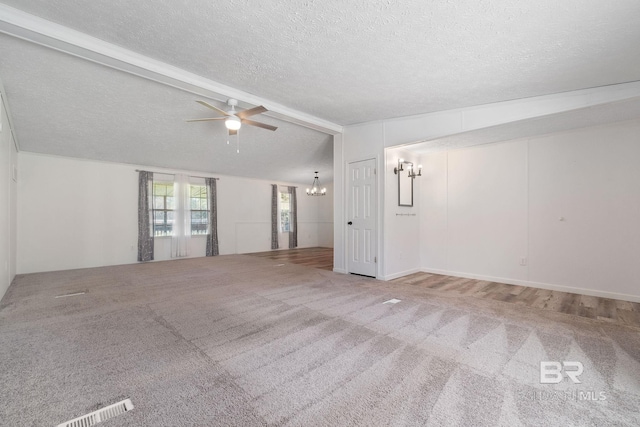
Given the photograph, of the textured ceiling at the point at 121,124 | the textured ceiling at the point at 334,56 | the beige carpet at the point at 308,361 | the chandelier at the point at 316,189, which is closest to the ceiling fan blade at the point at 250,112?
the textured ceiling at the point at 334,56

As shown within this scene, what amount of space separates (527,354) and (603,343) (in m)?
0.84

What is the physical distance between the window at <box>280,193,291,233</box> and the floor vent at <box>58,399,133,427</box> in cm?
857

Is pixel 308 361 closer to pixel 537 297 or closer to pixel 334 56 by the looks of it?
pixel 334 56

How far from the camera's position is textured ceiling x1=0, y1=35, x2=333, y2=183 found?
11.9 feet

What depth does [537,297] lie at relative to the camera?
3.87 m

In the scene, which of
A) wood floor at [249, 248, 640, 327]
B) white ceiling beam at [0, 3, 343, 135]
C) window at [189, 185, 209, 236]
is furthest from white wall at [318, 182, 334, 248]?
white ceiling beam at [0, 3, 343, 135]

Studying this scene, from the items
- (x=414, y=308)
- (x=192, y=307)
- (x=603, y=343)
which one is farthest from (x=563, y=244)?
(x=192, y=307)

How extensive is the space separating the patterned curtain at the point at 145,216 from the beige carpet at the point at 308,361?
3.20m

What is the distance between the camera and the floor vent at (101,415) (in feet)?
4.82

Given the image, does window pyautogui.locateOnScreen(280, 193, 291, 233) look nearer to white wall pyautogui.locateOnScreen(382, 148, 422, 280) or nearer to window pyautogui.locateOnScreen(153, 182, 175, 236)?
window pyautogui.locateOnScreen(153, 182, 175, 236)

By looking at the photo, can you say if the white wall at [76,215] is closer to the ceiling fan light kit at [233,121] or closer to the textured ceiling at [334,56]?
the textured ceiling at [334,56]

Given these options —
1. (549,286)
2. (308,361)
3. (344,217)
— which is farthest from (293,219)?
(308,361)

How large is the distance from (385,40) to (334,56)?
557 millimetres

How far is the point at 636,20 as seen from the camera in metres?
2.17
